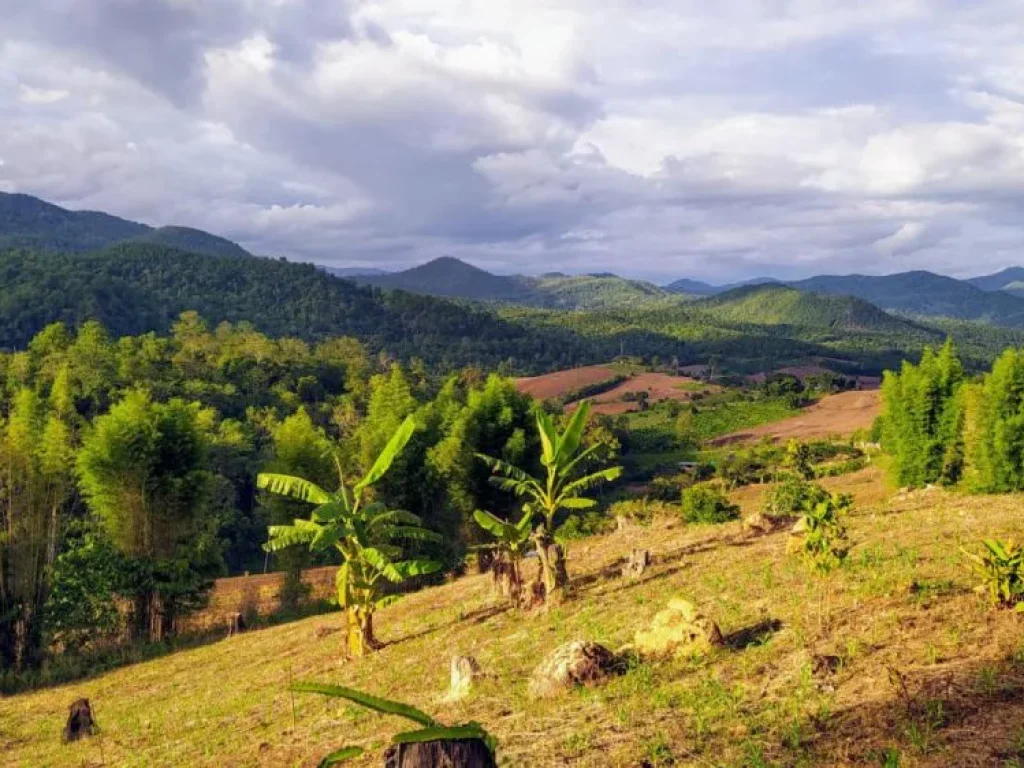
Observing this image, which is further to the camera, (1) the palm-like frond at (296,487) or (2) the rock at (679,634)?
(1) the palm-like frond at (296,487)

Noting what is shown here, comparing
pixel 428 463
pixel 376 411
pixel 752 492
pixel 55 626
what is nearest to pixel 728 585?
pixel 428 463

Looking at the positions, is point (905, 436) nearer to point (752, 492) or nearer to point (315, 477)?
point (752, 492)

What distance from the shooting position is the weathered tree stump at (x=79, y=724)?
12.9 meters

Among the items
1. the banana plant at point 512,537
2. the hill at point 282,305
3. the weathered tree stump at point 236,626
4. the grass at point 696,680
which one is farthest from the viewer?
the hill at point 282,305

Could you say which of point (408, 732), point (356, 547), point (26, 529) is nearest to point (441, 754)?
point (408, 732)

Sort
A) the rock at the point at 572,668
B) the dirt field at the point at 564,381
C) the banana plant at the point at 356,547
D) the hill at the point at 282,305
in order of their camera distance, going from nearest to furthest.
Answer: the rock at the point at 572,668 < the banana plant at the point at 356,547 < the dirt field at the point at 564,381 < the hill at the point at 282,305

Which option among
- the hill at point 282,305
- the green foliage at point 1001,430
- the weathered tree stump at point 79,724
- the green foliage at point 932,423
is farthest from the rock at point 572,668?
the hill at point 282,305

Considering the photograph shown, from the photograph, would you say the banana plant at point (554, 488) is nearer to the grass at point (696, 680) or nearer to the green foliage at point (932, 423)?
the grass at point (696, 680)

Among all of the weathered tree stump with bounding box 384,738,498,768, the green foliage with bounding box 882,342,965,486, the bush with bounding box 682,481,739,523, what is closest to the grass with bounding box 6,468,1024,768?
the weathered tree stump with bounding box 384,738,498,768

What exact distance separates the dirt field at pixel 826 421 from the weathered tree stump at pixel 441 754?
73.4 meters

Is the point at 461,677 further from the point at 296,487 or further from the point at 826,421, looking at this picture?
the point at 826,421

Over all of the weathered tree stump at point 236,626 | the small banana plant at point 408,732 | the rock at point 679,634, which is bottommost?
the weathered tree stump at point 236,626

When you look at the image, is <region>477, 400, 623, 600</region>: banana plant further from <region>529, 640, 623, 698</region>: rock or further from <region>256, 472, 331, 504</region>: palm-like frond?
<region>529, 640, 623, 698</region>: rock

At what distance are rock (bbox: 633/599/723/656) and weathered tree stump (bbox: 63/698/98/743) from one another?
32.8 ft
